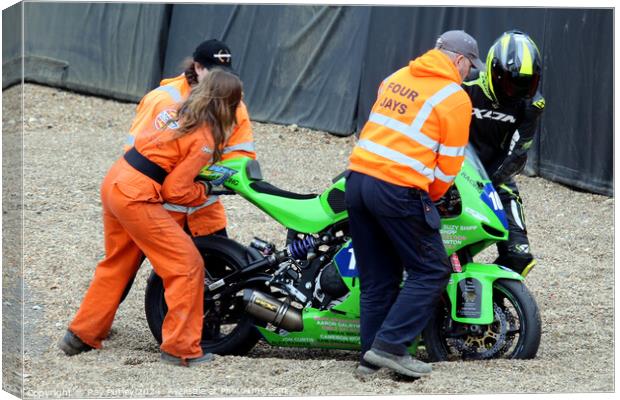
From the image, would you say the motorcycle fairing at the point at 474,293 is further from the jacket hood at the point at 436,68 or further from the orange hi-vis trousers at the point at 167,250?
the orange hi-vis trousers at the point at 167,250

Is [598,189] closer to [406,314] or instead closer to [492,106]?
[492,106]

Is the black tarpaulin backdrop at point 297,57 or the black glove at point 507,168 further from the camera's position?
the black tarpaulin backdrop at point 297,57

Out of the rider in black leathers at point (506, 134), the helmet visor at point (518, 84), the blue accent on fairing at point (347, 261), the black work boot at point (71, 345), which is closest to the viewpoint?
the blue accent on fairing at point (347, 261)

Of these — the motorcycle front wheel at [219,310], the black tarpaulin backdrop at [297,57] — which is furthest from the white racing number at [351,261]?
the black tarpaulin backdrop at [297,57]

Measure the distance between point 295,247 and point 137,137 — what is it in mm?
1076

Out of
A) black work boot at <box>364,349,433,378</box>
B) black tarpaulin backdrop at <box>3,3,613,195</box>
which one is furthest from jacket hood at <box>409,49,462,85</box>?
black tarpaulin backdrop at <box>3,3,613,195</box>

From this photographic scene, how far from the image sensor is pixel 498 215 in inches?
253

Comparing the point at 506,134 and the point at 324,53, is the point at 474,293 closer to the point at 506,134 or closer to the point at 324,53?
the point at 506,134

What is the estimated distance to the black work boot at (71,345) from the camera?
6.76 m

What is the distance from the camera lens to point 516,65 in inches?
260

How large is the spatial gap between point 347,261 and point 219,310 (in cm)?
84

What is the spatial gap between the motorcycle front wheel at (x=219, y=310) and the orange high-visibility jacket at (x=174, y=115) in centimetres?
17

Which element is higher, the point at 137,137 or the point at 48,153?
the point at 137,137

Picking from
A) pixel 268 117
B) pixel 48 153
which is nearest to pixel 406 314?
pixel 48 153
